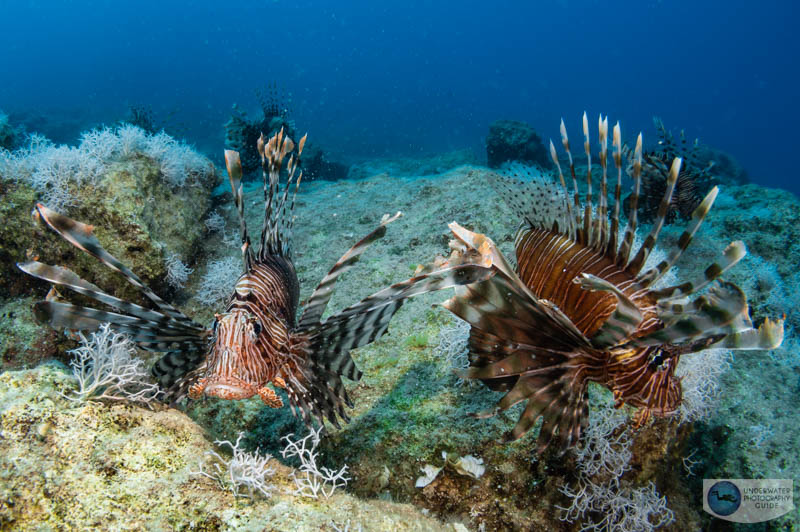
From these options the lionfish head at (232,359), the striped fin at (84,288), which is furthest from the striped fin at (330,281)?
the striped fin at (84,288)

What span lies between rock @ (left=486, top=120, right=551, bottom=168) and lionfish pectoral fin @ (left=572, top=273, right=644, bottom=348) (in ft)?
47.5

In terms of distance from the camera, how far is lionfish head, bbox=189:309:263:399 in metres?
1.91

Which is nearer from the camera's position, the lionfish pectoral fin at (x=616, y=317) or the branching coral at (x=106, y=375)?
the lionfish pectoral fin at (x=616, y=317)

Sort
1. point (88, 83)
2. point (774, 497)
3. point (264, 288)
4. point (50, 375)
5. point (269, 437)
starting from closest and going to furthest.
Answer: point (50, 375) → point (264, 288) → point (269, 437) → point (774, 497) → point (88, 83)

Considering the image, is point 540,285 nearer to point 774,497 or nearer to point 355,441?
point 355,441

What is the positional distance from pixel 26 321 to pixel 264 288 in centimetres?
271

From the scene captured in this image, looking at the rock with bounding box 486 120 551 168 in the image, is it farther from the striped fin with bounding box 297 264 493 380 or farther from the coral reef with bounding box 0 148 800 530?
the striped fin with bounding box 297 264 493 380

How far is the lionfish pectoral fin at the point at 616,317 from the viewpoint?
4.37 ft

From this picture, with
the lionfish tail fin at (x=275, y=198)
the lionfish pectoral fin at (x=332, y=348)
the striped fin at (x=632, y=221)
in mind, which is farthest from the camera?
the lionfish tail fin at (x=275, y=198)

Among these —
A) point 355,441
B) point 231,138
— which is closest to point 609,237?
point 355,441

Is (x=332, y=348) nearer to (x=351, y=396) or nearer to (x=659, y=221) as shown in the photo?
(x=351, y=396)

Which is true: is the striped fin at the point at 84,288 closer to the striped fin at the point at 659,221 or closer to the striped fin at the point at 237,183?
the striped fin at the point at 237,183

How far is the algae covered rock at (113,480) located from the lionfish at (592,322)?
Result: 867mm

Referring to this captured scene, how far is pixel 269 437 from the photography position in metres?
2.75
